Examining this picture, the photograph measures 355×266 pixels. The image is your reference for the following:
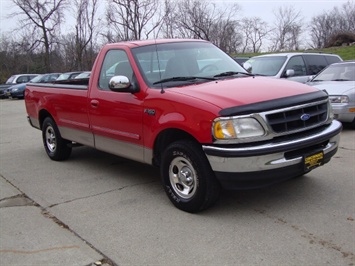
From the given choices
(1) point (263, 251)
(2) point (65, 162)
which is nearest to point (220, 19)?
(2) point (65, 162)

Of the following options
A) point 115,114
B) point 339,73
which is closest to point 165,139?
point 115,114

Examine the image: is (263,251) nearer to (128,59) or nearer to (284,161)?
(284,161)

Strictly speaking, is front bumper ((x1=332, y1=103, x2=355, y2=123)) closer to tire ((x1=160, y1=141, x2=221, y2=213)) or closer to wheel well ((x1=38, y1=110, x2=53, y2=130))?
tire ((x1=160, y1=141, x2=221, y2=213))

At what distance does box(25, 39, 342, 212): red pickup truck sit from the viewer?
3818 millimetres

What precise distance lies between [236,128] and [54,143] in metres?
4.32

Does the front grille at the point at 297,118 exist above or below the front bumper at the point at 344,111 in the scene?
above

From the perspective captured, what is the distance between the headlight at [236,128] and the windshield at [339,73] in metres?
6.53

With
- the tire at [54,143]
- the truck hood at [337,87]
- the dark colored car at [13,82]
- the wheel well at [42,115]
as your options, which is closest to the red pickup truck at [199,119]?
the tire at [54,143]

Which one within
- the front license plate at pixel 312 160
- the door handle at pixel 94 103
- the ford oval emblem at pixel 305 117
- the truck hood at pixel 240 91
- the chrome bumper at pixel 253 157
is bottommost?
the front license plate at pixel 312 160

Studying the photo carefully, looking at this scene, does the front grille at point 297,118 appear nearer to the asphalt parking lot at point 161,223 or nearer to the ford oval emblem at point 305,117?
the ford oval emblem at point 305,117

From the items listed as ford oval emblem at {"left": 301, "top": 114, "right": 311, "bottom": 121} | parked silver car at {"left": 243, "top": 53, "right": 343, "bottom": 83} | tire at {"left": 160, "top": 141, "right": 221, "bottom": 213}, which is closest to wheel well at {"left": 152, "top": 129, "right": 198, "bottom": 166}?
tire at {"left": 160, "top": 141, "right": 221, "bottom": 213}

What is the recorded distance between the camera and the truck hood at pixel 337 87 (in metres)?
8.51

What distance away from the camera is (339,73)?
31.7ft

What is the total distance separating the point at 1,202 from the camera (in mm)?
5016
